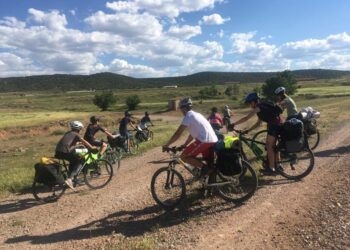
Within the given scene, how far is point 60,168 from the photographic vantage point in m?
10.7

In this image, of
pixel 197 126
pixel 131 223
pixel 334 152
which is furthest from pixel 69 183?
pixel 334 152

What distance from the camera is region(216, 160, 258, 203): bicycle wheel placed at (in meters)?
8.13

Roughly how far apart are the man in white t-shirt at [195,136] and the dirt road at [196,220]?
0.93 m

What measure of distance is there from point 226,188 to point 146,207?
1.66 meters

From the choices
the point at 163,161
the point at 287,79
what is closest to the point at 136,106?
the point at 287,79

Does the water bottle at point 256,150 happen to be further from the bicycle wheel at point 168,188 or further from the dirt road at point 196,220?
the bicycle wheel at point 168,188

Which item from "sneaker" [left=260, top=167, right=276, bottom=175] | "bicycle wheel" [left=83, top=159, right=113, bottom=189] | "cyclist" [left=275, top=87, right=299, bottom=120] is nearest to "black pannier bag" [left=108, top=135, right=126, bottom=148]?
"bicycle wheel" [left=83, top=159, right=113, bottom=189]

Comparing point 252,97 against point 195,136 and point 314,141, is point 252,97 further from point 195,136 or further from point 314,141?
point 314,141

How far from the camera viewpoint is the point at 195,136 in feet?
26.5

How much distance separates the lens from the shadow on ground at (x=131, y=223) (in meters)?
7.50

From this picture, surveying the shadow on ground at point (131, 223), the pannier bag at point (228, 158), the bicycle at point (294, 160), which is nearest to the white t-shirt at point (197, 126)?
the pannier bag at point (228, 158)

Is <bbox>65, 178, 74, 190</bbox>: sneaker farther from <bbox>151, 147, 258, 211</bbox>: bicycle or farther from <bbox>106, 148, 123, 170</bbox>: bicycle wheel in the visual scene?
<bbox>106, 148, 123, 170</bbox>: bicycle wheel

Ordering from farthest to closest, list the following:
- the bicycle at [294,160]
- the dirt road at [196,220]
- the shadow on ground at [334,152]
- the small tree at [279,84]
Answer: the small tree at [279,84] → the shadow on ground at [334,152] → the bicycle at [294,160] → the dirt road at [196,220]

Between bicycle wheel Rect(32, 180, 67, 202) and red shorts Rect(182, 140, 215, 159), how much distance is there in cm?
404
